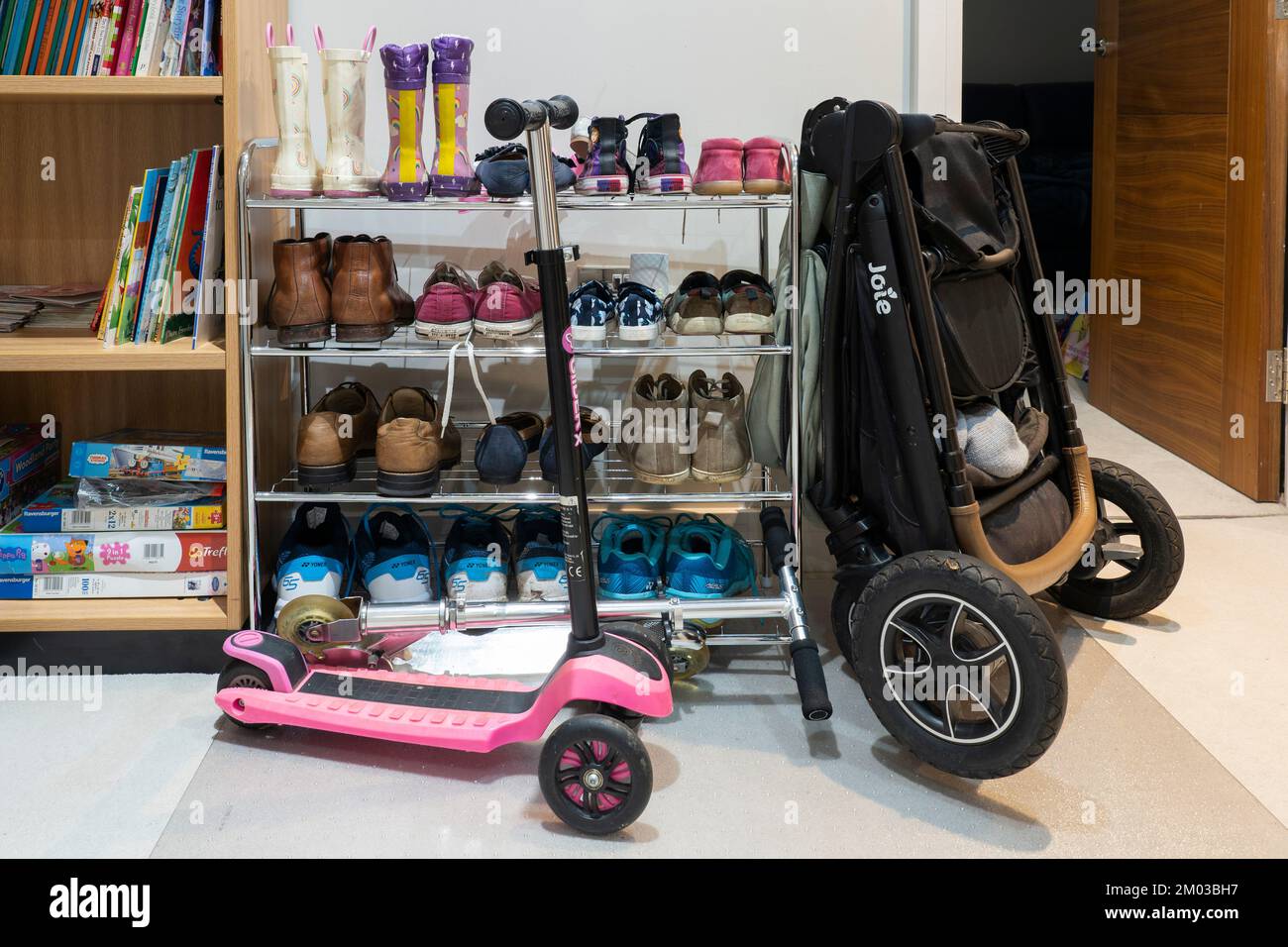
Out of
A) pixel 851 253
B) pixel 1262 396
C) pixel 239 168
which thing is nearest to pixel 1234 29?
pixel 1262 396

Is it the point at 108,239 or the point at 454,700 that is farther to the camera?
the point at 108,239

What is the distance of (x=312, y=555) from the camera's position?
7.61 ft

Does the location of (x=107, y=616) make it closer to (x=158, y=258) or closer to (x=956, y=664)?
(x=158, y=258)

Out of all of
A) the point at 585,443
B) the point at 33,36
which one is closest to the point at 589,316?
the point at 585,443

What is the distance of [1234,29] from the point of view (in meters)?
3.25

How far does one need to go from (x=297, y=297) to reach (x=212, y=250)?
0.16 meters

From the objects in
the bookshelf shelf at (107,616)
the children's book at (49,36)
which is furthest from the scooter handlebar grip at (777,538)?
the children's book at (49,36)

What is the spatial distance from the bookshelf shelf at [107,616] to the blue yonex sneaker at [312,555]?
0.12m

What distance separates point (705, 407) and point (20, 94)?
1314 mm

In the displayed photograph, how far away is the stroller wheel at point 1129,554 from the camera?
2.39 m

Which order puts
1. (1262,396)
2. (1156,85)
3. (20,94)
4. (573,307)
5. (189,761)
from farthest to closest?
(1156,85)
(1262,396)
(573,307)
(20,94)
(189,761)

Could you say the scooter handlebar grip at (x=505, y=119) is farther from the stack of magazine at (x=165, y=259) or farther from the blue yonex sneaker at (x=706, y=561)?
the blue yonex sneaker at (x=706, y=561)

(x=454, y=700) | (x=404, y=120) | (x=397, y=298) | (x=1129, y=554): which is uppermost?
(x=404, y=120)

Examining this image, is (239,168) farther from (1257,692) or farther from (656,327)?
(1257,692)
